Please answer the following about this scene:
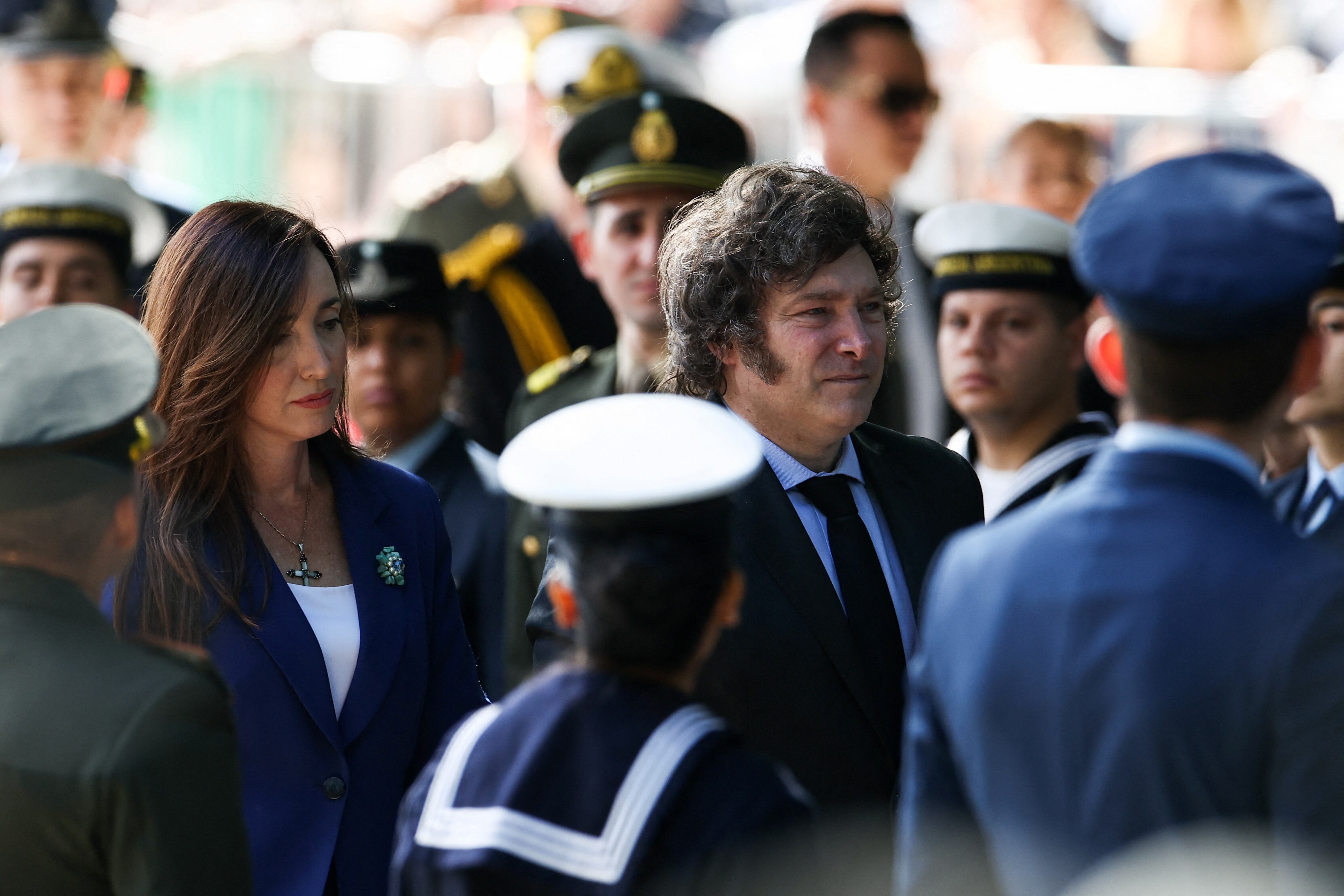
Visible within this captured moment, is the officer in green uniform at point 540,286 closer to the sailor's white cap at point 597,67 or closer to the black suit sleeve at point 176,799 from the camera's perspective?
the sailor's white cap at point 597,67

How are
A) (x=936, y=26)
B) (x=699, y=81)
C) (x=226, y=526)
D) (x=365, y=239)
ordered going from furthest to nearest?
(x=936, y=26) < (x=699, y=81) < (x=365, y=239) < (x=226, y=526)

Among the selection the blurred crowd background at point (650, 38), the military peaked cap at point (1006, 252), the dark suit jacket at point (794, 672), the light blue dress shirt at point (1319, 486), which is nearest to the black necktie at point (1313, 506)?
the light blue dress shirt at point (1319, 486)

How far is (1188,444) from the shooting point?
6.08ft

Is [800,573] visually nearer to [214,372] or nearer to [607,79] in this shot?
[214,372]

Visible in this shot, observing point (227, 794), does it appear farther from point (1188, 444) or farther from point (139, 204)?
point (139, 204)

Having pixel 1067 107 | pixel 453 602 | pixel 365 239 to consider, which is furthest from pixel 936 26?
pixel 453 602

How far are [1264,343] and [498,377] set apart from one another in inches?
152

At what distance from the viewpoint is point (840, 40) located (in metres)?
4.89

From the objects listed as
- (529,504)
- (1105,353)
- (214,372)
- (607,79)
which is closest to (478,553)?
(529,504)

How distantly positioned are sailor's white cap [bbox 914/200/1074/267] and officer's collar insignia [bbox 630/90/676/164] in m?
0.78

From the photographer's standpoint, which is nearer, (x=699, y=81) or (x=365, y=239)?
(x=365, y=239)

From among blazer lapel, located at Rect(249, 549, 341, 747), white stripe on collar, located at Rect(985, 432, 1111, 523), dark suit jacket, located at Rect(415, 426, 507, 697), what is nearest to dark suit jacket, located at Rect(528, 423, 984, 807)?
blazer lapel, located at Rect(249, 549, 341, 747)

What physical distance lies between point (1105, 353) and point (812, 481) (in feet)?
5.58

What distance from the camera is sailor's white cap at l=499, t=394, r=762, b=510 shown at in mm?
1886
